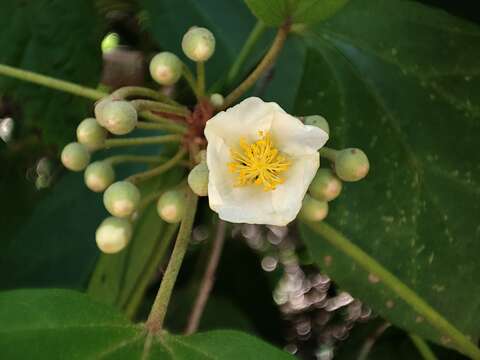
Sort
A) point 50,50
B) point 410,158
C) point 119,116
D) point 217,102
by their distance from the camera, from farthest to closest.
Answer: point 50,50 < point 410,158 < point 217,102 < point 119,116

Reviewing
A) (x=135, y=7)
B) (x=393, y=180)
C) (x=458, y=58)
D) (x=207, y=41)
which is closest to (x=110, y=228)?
(x=207, y=41)

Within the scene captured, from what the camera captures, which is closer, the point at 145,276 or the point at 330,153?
the point at 330,153

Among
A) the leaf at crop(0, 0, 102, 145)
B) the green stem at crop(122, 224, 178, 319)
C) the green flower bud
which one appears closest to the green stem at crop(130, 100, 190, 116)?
the green flower bud

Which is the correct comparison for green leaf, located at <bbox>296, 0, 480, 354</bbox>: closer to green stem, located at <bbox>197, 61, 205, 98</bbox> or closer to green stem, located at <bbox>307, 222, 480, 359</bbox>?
green stem, located at <bbox>307, 222, 480, 359</bbox>

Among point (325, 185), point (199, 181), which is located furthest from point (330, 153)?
point (199, 181)

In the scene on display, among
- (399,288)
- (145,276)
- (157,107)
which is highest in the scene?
(157,107)

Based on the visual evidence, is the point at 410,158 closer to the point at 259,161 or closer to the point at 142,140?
the point at 259,161

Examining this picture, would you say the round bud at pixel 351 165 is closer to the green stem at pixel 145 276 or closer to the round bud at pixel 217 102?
the round bud at pixel 217 102
